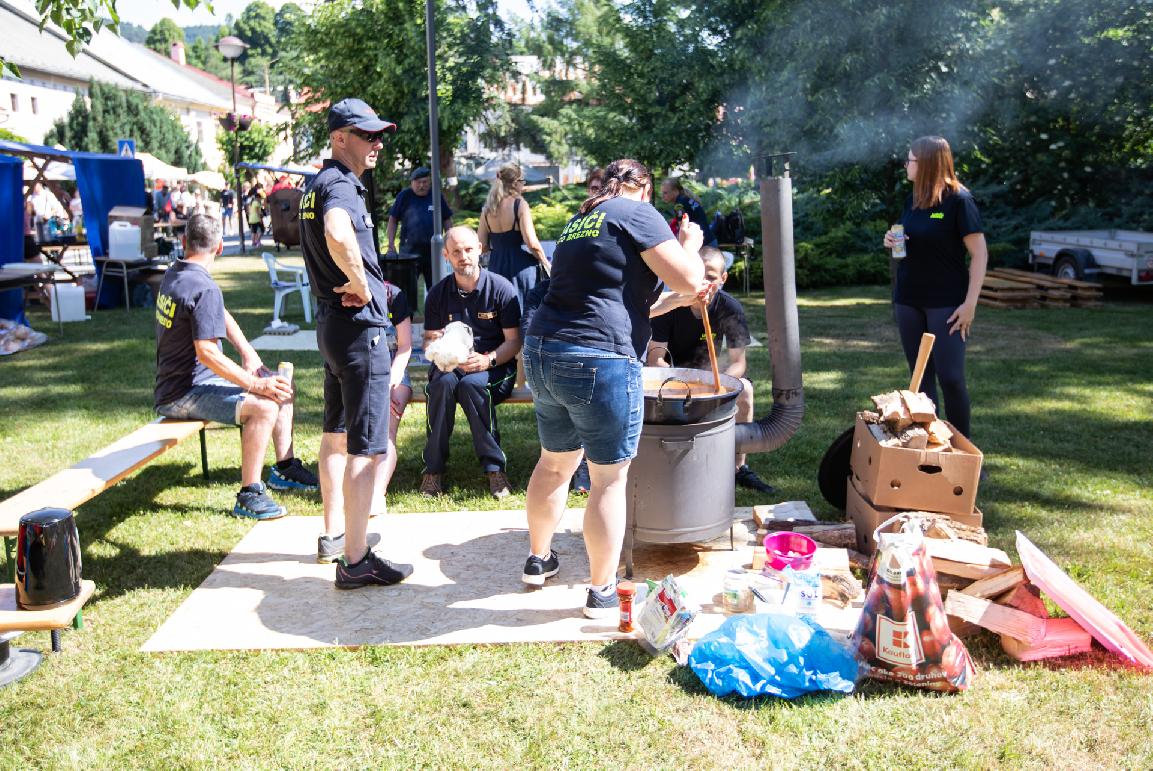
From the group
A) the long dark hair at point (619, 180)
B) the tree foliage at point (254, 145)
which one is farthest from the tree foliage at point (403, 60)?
the tree foliage at point (254, 145)

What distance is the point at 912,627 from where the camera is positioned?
10.8 feet

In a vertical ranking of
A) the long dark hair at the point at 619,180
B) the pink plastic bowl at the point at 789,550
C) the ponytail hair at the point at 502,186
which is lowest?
the pink plastic bowl at the point at 789,550

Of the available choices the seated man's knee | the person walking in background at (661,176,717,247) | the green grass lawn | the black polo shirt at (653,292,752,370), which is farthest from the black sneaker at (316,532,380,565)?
the person walking in background at (661,176,717,247)

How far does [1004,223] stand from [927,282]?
13.3 m

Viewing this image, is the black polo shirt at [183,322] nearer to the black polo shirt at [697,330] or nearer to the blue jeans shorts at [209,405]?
the blue jeans shorts at [209,405]

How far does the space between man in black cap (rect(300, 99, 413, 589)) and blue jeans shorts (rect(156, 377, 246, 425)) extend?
1287 mm

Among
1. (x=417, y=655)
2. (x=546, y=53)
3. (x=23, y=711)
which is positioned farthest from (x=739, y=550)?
(x=546, y=53)

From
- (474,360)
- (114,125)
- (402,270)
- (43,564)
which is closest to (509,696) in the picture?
(43,564)

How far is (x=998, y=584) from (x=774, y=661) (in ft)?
3.31

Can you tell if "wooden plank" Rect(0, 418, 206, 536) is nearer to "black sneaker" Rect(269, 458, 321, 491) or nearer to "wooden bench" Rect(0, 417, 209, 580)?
"wooden bench" Rect(0, 417, 209, 580)

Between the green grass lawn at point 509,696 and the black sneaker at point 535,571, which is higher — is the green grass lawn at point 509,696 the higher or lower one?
the lower one

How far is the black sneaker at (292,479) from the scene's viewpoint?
5684mm

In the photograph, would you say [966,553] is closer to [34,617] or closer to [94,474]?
[34,617]

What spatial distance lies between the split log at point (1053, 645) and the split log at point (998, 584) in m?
0.14
